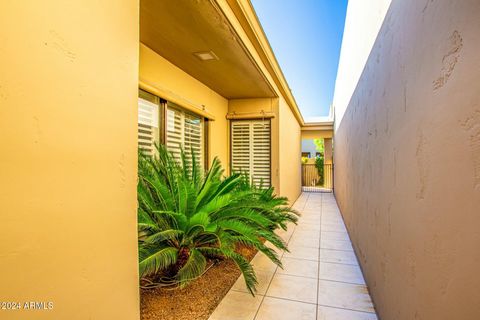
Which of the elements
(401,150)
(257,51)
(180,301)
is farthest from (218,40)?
(180,301)

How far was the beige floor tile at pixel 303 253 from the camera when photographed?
3.08 m

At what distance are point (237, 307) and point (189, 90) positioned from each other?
3.05 meters

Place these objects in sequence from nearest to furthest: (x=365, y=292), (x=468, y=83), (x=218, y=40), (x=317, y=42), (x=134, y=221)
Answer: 1. (x=468, y=83)
2. (x=134, y=221)
3. (x=365, y=292)
4. (x=218, y=40)
5. (x=317, y=42)

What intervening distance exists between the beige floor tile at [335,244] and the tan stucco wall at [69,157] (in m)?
2.88

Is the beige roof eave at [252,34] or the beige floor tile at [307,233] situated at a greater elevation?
the beige roof eave at [252,34]

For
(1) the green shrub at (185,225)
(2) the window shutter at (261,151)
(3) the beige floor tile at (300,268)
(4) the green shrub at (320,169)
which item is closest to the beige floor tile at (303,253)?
(3) the beige floor tile at (300,268)

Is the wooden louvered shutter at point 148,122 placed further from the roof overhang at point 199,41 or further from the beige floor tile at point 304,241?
the beige floor tile at point 304,241

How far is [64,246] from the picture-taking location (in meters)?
0.96

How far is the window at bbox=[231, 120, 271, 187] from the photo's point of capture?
5199 mm

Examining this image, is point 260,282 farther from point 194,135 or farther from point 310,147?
point 310,147

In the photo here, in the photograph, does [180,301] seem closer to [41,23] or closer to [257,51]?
[41,23]

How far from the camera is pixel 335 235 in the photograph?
401 cm

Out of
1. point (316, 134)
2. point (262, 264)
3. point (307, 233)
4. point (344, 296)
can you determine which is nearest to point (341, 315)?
point (344, 296)

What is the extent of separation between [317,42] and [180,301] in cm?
876
